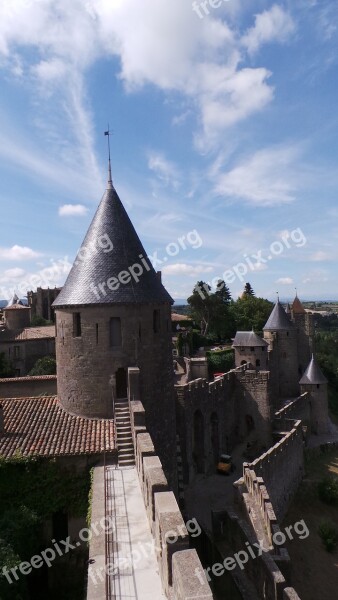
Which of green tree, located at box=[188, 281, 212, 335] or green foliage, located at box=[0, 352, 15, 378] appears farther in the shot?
green tree, located at box=[188, 281, 212, 335]

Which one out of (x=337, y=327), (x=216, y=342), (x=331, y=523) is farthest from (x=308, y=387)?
(x=337, y=327)

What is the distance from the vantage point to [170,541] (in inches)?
294

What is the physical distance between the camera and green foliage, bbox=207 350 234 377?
4660 cm

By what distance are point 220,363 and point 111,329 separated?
107 ft

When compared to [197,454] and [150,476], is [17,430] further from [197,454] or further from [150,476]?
[197,454]

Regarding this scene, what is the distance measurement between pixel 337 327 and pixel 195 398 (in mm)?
145343

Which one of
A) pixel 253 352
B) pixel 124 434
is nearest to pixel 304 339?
pixel 253 352

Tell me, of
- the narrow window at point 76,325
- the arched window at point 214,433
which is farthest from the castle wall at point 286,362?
the narrow window at point 76,325

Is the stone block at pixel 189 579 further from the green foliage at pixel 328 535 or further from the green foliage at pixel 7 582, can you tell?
the green foliage at pixel 328 535

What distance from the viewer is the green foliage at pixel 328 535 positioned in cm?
2380

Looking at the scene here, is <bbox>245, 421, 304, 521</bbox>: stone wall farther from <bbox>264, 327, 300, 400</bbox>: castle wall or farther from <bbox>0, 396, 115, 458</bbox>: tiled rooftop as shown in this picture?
<bbox>264, 327, 300, 400</bbox>: castle wall

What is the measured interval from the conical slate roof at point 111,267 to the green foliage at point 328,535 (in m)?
17.1

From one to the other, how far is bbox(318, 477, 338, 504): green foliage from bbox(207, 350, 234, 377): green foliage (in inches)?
723

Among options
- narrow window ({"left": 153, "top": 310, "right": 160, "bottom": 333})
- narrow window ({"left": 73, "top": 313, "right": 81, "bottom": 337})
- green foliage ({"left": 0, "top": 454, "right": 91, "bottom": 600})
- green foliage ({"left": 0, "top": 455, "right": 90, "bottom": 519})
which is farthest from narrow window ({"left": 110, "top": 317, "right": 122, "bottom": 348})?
green foliage ({"left": 0, "top": 455, "right": 90, "bottom": 519})
